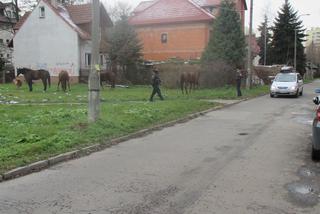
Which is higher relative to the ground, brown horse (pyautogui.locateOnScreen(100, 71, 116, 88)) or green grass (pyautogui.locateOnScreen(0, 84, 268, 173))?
brown horse (pyautogui.locateOnScreen(100, 71, 116, 88))

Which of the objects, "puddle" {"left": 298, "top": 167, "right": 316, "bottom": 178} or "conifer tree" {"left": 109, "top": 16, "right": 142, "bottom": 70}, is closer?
"puddle" {"left": 298, "top": 167, "right": 316, "bottom": 178}

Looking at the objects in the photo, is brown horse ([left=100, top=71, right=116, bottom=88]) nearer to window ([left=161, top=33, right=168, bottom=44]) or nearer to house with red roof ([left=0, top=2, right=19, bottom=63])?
window ([left=161, top=33, right=168, bottom=44])

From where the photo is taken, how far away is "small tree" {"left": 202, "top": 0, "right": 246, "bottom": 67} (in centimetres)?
3872

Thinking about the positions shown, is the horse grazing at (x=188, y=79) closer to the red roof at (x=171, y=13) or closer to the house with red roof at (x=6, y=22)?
the red roof at (x=171, y=13)

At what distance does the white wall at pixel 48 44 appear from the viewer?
4541 centimetres

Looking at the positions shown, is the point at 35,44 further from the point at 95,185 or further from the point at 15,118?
the point at 95,185

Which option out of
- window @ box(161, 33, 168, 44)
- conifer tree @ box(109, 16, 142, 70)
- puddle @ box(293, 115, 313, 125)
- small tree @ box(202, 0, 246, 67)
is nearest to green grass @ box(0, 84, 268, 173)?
puddle @ box(293, 115, 313, 125)

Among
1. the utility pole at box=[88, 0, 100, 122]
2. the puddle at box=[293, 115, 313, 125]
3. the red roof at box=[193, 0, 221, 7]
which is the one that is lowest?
the puddle at box=[293, 115, 313, 125]

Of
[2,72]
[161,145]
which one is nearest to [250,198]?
[161,145]

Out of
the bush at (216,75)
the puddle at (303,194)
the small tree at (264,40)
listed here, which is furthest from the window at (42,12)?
the puddle at (303,194)

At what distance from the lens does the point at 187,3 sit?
53.3 meters

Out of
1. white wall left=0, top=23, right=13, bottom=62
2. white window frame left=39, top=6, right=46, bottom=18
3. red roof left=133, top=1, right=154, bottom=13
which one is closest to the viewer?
white window frame left=39, top=6, right=46, bottom=18

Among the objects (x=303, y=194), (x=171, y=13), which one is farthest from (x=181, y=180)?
(x=171, y=13)

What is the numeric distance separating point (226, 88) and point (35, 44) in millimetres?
21877
